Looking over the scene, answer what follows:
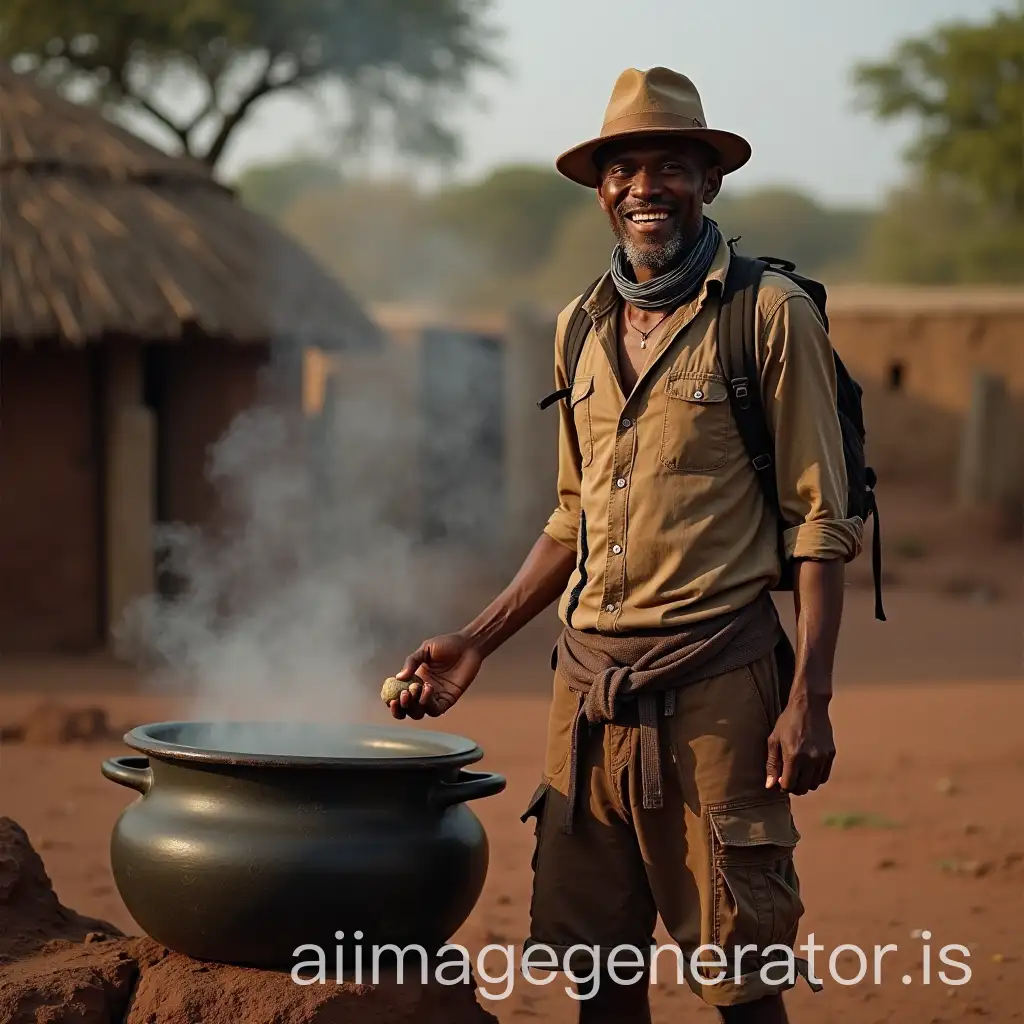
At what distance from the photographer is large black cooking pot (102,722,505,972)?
113 inches

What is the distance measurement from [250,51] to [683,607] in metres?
18.2

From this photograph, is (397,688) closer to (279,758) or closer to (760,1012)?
(279,758)

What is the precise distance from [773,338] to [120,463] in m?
7.59

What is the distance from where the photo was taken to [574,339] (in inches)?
120

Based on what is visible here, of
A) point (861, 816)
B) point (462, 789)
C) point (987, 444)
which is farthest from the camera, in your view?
point (987, 444)

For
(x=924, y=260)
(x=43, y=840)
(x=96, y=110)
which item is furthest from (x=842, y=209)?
(x=43, y=840)

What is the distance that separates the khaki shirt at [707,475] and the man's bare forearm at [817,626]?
0.03 meters

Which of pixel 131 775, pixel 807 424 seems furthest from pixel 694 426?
pixel 131 775

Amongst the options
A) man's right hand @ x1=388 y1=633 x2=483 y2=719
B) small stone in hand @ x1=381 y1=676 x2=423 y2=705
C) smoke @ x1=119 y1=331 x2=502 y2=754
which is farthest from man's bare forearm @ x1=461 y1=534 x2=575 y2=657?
smoke @ x1=119 y1=331 x2=502 y2=754

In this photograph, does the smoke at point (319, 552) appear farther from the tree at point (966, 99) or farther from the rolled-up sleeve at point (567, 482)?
the tree at point (966, 99)

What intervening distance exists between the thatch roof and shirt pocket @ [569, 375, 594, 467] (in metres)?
7.00

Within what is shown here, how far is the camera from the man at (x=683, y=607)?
274cm

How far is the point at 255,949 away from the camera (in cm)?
292

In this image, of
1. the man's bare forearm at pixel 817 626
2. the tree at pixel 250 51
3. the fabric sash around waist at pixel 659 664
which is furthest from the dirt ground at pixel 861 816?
the tree at pixel 250 51
